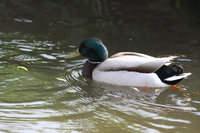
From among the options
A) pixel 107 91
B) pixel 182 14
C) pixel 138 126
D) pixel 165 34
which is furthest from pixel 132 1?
pixel 138 126

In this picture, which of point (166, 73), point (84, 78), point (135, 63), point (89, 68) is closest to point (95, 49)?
point (89, 68)

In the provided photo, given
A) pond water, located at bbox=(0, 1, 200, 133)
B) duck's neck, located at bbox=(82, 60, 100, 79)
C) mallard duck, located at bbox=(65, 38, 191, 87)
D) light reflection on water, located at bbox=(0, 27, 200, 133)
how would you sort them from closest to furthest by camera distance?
1. light reflection on water, located at bbox=(0, 27, 200, 133)
2. pond water, located at bbox=(0, 1, 200, 133)
3. mallard duck, located at bbox=(65, 38, 191, 87)
4. duck's neck, located at bbox=(82, 60, 100, 79)

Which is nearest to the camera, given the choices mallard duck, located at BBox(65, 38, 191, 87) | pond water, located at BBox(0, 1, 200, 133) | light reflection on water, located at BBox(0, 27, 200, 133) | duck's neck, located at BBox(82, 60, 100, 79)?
light reflection on water, located at BBox(0, 27, 200, 133)

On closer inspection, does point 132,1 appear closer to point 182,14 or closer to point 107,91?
point 182,14

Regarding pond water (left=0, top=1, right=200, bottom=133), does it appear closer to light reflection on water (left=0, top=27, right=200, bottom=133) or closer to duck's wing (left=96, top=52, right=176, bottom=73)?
light reflection on water (left=0, top=27, right=200, bottom=133)

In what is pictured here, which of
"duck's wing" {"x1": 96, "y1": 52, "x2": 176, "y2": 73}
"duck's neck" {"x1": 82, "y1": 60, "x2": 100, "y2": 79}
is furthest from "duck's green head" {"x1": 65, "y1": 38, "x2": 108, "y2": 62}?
"duck's wing" {"x1": 96, "y1": 52, "x2": 176, "y2": 73}

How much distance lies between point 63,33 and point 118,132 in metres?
5.81

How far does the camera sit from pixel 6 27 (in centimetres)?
1069

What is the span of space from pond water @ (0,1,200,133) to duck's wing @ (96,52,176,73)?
1.15ft

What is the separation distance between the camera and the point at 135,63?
22.1 feet

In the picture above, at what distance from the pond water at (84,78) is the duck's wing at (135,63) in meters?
0.35

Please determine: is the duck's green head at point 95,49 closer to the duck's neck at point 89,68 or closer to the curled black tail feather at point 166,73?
the duck's neck at point 89,68

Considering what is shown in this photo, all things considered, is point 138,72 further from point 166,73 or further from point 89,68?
point 89,68

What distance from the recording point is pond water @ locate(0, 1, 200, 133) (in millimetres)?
5145
